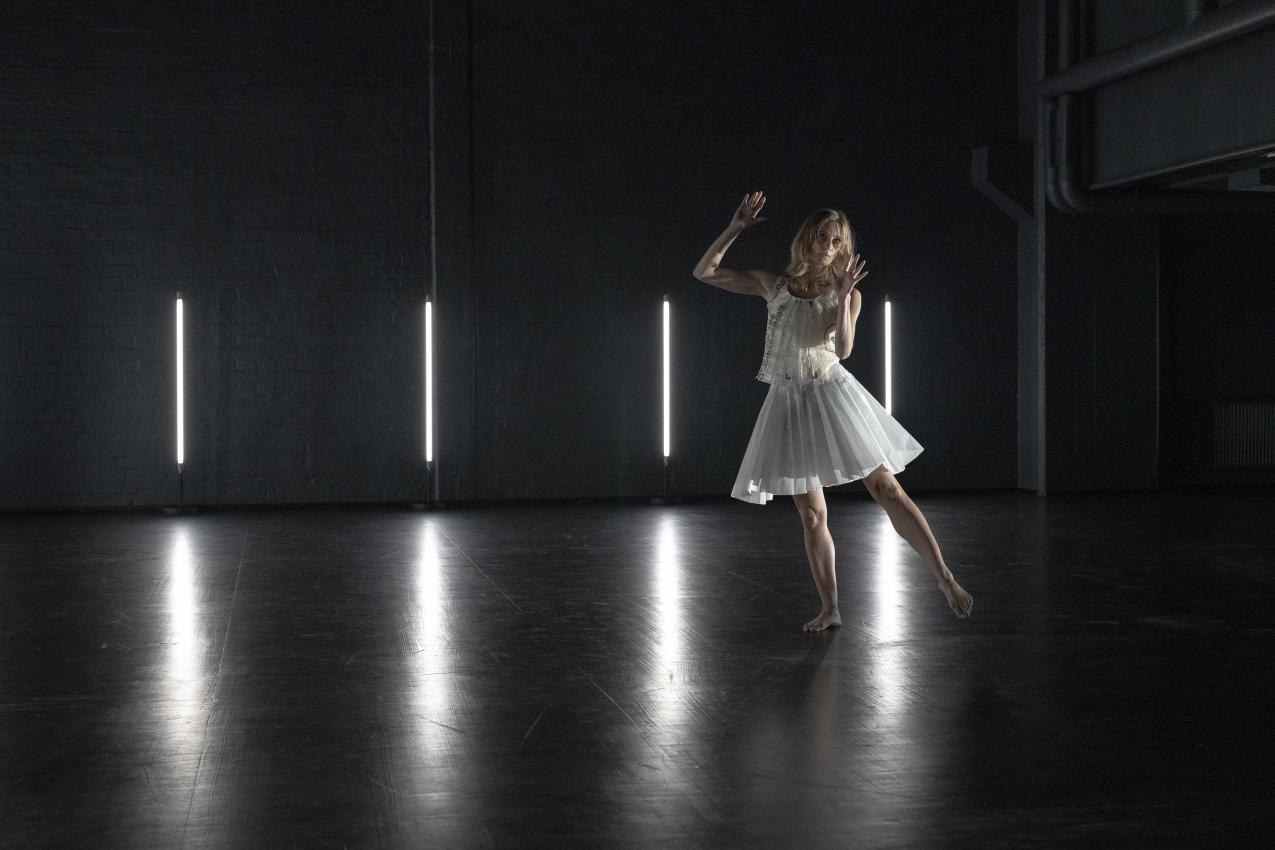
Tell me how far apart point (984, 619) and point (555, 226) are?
19.3 ft

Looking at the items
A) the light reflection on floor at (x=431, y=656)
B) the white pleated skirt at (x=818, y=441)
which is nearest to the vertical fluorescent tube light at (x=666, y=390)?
the light reflection on floor at (x=431, y=656)

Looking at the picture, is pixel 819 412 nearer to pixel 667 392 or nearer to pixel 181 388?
pixel 667 392

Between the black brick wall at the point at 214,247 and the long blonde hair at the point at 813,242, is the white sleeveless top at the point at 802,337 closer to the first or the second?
the long blonde hair at the point at 813,242

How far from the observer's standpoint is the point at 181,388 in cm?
974

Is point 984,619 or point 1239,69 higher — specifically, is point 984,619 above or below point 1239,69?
below

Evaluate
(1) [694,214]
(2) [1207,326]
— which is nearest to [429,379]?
(1) [694,214]

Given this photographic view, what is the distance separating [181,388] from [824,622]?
6.14 m

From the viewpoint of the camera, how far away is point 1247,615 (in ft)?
17.1

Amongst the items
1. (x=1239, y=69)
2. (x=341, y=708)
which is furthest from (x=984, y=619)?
(x=1239, y=69)

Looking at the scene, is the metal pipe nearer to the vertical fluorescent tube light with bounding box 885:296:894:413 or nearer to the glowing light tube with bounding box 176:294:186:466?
the vertical fluorescent tube light with bounding box 885:296:894:413

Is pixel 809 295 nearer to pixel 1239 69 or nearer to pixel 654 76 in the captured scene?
pixel 1239 69

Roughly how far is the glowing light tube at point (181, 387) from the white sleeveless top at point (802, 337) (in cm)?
586

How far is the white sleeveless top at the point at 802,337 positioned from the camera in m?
4.90

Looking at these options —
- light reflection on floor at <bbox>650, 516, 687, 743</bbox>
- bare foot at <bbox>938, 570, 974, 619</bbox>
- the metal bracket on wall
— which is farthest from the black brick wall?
bare foot at <bbox>938, 570, 974, 619</bbox>
